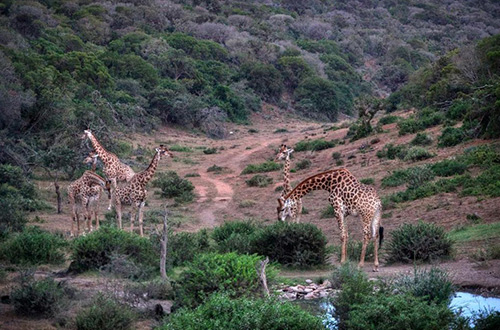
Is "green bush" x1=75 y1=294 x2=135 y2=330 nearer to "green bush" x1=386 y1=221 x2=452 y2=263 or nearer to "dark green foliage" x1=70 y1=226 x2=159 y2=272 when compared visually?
"dark green foliage" x1=70 y1=226 x2=159 y2=272

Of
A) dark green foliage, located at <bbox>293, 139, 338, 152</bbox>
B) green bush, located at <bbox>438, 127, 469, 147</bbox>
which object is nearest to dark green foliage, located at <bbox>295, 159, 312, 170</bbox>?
dark green foliage, located at <bbox>293, 139, 338, 152</bbox>

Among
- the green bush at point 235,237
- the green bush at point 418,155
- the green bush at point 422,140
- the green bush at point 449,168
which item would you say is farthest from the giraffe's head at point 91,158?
the green bush at point 422,140

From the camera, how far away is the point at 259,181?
28859mm

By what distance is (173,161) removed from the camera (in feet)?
116

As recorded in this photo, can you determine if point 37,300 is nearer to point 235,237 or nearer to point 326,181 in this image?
point 235,237

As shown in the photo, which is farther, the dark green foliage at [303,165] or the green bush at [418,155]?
the dark green foliage at [303,165]

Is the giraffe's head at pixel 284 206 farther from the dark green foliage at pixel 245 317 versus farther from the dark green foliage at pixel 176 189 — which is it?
the dark green foliage at pixel 176 189

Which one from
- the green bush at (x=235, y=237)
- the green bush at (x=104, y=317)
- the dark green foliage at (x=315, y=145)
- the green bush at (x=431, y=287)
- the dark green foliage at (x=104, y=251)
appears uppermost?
the green bush at (x=431, y=287)

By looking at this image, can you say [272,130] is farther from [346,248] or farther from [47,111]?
[346,248]

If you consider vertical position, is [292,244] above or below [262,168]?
above

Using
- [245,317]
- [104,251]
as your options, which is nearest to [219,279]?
[245,317]

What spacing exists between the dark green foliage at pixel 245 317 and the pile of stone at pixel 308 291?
10.5 ft

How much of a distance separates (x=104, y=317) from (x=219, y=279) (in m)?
2.05

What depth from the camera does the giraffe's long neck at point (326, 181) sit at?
15.2 meters
